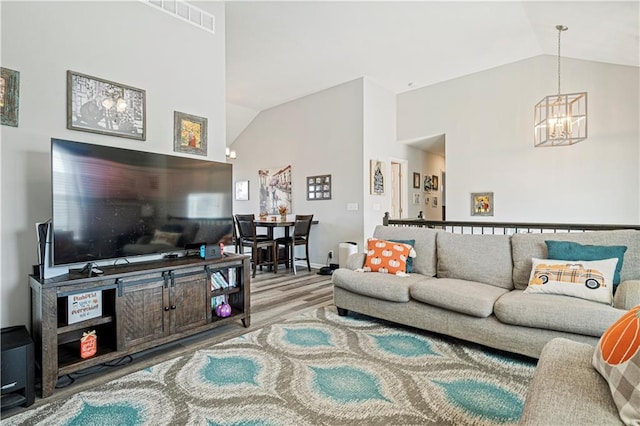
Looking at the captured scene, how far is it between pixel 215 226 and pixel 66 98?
147 centimetres

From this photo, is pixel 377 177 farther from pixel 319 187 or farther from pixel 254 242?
pixel 254 242

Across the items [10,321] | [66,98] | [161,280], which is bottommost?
[10,321]

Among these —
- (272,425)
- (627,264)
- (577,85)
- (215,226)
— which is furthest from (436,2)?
(272,425)

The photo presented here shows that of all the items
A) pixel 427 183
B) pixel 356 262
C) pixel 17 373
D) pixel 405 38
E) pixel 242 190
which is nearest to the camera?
pixel 17 373

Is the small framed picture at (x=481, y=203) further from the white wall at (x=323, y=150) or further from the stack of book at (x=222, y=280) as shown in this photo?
the stack of book at (x=222, y=280)

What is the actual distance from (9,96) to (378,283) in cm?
304

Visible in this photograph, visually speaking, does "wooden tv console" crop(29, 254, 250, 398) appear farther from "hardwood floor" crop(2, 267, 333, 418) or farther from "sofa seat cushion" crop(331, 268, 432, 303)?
"sofa seat cushion" crop(331, 268, 432, 303)

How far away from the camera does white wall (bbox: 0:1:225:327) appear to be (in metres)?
2.17

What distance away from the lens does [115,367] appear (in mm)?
2254

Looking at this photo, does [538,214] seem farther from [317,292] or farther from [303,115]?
[303,115]

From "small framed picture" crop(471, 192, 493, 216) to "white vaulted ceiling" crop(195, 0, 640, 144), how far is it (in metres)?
2.12

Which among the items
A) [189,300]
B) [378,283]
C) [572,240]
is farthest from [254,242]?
[572,240]

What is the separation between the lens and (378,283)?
2.89 metres

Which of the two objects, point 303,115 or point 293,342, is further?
point 303,115
